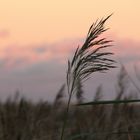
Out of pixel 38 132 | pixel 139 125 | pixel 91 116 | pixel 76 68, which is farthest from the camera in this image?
pixel 91 116

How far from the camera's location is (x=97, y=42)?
9.46ft

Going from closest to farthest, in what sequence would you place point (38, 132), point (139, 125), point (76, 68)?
1. point (76, 68)
2. point (139, 125)
3. point (38, 132)

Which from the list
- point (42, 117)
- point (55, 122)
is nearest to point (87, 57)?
point (42, 117)

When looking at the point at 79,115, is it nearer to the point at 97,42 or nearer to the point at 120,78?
the point at 120,78

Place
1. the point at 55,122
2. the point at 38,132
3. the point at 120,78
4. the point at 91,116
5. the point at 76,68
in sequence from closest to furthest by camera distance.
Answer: the point at 76,68 → the point at 120,78 → the point at 38,132 → the point at 91,116 → the point at 55,122

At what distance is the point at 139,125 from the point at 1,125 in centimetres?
114

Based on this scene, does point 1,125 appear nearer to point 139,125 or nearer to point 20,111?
point 20,111

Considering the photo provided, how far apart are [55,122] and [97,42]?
3.55 m

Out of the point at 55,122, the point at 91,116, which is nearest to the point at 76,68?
the point at 91,116

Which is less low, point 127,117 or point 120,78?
point 120,78

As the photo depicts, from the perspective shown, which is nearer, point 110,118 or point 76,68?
point 76,68

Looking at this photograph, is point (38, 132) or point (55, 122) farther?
point (55, 122)

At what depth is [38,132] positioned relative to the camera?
5184 mm

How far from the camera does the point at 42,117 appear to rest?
16.6ft
